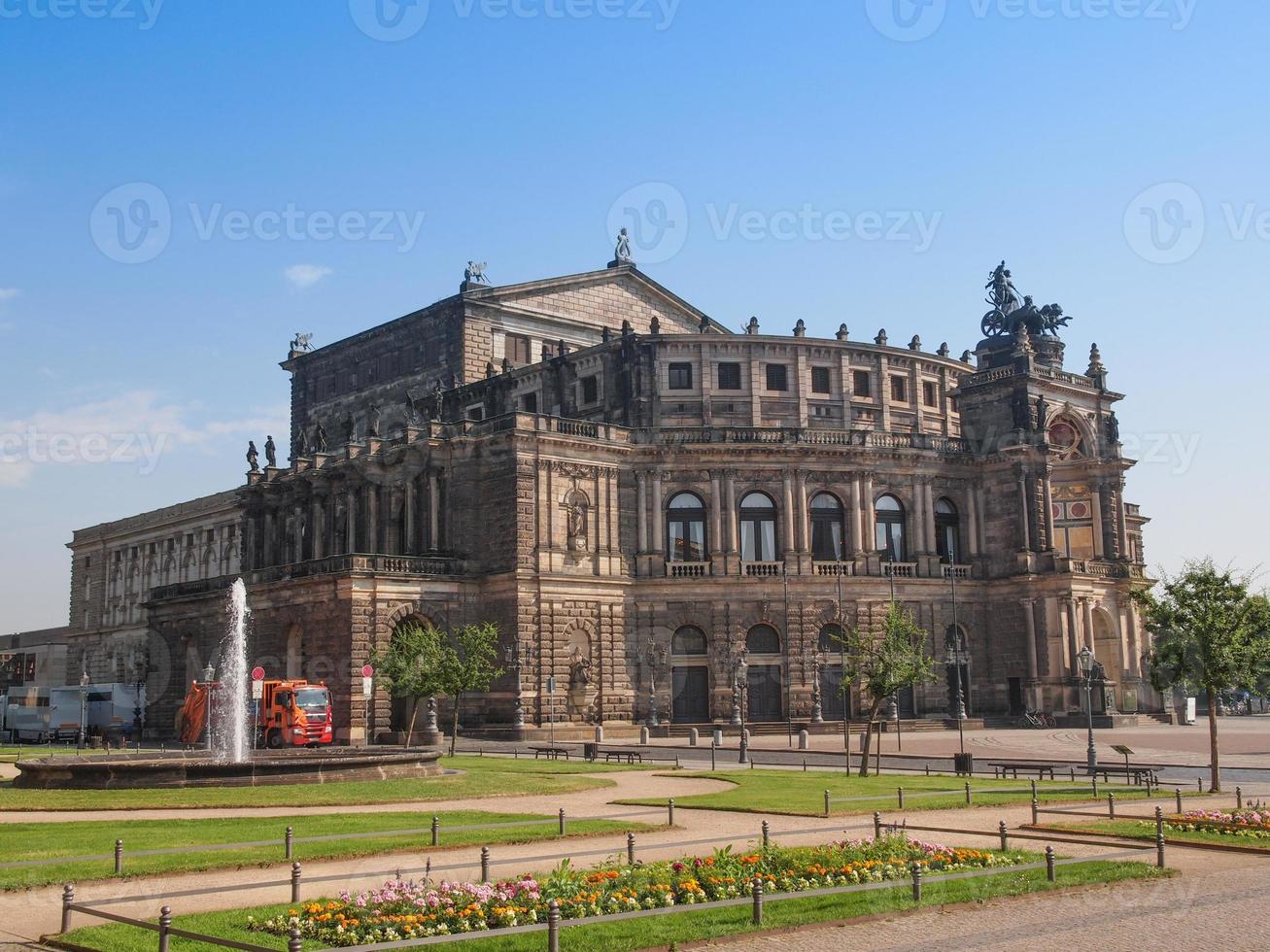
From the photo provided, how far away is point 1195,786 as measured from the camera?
35938 millimetres

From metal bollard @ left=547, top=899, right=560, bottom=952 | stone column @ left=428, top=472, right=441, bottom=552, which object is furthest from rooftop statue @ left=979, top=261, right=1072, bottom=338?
metal bollard @ left=547, top=899, right=560, bottom=952

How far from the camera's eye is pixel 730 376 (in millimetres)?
75250

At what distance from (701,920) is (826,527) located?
58.2 metres

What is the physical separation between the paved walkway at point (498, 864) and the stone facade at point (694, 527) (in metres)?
35.4

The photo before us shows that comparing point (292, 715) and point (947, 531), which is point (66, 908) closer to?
point (292, 715)

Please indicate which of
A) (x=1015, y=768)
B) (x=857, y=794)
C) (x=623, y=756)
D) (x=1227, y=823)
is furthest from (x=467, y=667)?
(x=1227, y=823)

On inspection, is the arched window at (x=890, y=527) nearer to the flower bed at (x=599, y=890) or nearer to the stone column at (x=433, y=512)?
the stone column at (x=433, y=512)

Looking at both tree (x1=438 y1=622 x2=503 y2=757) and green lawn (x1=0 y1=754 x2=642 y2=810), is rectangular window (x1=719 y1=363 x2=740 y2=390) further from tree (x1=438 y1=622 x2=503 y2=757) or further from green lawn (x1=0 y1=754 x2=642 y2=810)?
green lawn (x1=0 y1=754 x2=642 y2=810)

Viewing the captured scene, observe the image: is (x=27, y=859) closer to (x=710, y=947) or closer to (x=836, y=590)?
(x=710, y=947)

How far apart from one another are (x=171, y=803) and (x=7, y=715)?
57.5 meters

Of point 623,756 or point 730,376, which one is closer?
point 623,756

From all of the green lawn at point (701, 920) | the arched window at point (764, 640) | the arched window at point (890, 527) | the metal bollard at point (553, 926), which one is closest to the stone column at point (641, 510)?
the arched window at point (764, 640)

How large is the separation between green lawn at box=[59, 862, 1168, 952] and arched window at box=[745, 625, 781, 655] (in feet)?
168

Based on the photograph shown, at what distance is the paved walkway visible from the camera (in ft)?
58.3
